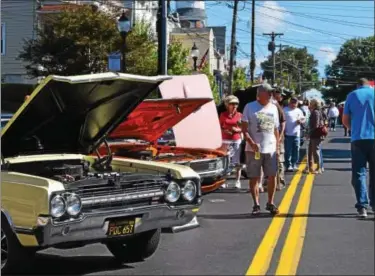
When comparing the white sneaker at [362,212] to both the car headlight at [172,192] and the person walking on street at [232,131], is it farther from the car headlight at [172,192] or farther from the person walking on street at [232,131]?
the person walking on street at [232,131]

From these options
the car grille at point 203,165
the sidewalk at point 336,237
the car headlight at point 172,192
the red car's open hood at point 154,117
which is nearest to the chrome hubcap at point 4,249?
the car headlight at point 172,192

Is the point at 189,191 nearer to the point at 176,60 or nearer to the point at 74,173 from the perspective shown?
the point at 74,173

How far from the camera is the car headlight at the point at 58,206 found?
5203 millimetres

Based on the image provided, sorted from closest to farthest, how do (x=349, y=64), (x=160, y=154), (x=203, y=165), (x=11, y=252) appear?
(x=11, y=252)
(x=203, y=165)
(x=160, y=154)
(x=349, y=64)

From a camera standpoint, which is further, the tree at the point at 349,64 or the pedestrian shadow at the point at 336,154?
the tree at the point at 349,64

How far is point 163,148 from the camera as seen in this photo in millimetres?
9945

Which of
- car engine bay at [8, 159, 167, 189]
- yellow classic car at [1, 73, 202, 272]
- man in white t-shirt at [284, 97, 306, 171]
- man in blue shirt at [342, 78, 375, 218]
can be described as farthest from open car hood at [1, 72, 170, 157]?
man in white t-shirt at [284, 97, 306, 171]

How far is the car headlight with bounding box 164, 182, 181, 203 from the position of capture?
19.6 feet

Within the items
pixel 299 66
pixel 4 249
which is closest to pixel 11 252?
pixel 4 249

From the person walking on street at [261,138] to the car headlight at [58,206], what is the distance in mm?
3865

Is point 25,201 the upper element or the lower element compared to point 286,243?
upper

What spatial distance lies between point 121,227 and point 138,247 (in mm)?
767

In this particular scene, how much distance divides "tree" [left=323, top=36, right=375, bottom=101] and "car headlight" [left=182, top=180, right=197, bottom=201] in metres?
78.9

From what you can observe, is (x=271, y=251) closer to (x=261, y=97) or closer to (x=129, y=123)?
(x=261, y=97)
